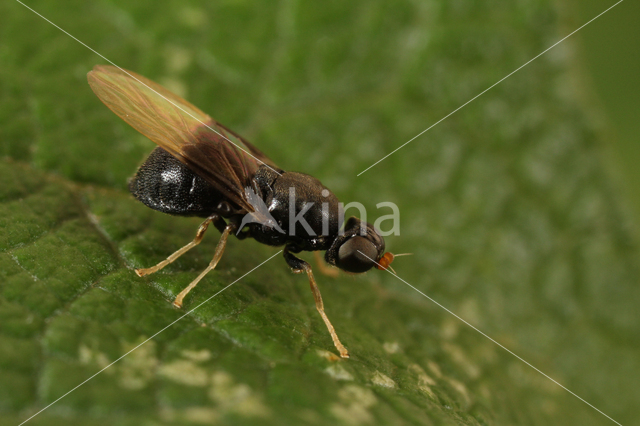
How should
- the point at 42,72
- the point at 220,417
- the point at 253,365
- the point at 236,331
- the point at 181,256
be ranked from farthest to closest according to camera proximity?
the point at 42,72 < the point at 181,256 < the point at 236,331 < the point at 253,365 < the point at 220,417

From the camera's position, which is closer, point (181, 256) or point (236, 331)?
point (236, 331)

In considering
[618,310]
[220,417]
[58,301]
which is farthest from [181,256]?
[618,310]

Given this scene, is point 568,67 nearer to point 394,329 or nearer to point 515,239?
point 515,239

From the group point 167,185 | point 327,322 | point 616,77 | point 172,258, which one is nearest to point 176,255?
point 172,258

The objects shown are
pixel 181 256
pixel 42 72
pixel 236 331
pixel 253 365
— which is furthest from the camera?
pixel 42 72

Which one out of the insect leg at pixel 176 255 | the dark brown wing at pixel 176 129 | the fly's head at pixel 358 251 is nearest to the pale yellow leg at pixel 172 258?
the insect leg at pixel 176 255

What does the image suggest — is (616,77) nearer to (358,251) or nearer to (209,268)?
(358,251)
